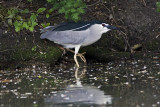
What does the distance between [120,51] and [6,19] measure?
10.6 feet

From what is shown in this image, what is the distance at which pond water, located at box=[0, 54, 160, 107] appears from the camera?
270 inches

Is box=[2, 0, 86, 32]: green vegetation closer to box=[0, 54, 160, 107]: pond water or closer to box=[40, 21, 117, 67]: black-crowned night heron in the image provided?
box=[40, 21, 117, 67]: black-crowned night heron

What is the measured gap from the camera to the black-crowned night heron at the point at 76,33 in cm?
1061

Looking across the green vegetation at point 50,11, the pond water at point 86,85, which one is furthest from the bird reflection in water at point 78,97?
the green vegetation at point 50,11

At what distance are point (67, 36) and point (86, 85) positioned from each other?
266cm

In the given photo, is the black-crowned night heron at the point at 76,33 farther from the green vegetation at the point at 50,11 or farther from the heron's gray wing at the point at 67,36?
the green vegetation at the point at 50,11

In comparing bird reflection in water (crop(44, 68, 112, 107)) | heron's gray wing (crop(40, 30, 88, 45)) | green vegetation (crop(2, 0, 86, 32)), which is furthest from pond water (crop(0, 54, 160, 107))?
green vegetation (crop(2, 0, 86, 32))

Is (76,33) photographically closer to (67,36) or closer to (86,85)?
(67,36)

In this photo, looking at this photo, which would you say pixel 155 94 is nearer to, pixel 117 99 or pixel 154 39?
pixel 117 99

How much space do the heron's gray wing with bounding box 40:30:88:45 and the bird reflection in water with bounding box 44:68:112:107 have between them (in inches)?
103

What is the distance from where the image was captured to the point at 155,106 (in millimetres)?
6363

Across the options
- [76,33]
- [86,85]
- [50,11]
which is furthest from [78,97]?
[50,11]

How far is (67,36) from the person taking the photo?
1064 centimetres

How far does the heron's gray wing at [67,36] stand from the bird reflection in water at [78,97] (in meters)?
2.61
